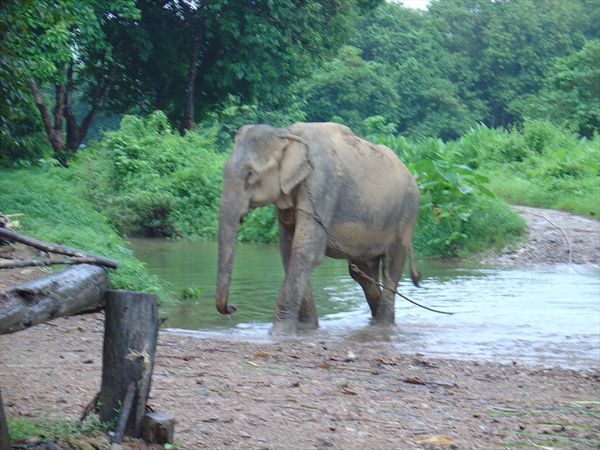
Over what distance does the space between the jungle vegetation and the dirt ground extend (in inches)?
109

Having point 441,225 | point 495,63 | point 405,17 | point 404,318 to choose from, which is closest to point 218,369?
point 404,318

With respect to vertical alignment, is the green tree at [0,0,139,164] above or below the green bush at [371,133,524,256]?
above

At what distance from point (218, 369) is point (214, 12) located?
20.6m

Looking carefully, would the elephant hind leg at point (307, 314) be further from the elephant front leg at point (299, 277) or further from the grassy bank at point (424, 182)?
the grassy bank at point (424, 182)

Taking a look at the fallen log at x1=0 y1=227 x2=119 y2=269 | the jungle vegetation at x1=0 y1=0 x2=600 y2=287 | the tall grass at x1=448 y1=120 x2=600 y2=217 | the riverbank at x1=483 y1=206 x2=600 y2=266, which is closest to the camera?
the fallen log at x1=0 y1=227 x2=119 y2=269

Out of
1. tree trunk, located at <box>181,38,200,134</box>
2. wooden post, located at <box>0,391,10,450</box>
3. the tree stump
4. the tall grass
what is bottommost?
the tree stump

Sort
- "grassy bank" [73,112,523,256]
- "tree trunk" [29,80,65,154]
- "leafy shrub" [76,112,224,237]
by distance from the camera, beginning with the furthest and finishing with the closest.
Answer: "tree trunk" [29,80,65,154]
"leafy shrub" [76,112,224,237]
"grassy bank" [73,112,523,256]

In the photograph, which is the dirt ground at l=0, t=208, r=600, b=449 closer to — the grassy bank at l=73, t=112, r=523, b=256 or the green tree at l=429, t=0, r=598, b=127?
the grassy bank at l=73, t=112, r=523, b=256

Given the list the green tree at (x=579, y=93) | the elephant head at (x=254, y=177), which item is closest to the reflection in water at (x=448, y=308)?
the elephant head at (x=254, y=177)

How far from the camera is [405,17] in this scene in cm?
5909

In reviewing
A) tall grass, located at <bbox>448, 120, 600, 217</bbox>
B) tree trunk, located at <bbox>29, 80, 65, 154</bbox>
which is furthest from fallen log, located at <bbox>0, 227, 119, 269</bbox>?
tree trunk, located at <bbox>29, 80, 65, 154</bbox>

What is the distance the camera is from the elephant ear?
A: 34.4 feet

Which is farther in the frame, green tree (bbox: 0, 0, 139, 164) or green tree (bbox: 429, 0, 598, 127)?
green tree (bbox: 429, 0, 598, 127)

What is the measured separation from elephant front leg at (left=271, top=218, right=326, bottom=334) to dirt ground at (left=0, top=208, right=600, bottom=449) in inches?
32.5
